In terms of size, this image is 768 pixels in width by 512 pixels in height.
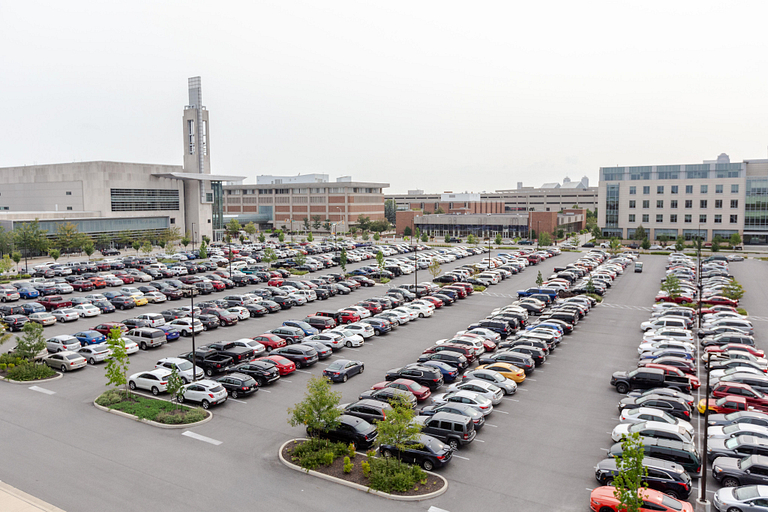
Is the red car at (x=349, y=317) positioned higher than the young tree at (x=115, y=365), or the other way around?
the young tree at (x=115, y=365)

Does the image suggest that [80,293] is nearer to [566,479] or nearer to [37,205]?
[566,479]

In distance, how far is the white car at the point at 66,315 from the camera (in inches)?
1560

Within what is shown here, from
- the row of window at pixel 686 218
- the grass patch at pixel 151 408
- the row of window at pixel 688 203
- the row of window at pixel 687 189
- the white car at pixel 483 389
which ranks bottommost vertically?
the grass patch at pixel 151 408

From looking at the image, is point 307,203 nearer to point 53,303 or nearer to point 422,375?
point 53,303

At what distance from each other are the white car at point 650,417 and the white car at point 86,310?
1453 inches

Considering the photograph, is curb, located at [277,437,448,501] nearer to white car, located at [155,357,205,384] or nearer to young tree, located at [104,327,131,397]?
young tree, located at [104,327,131,397]

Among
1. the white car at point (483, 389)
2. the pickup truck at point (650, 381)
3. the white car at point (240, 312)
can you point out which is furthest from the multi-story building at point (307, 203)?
the pickup truck at point (650, 381)

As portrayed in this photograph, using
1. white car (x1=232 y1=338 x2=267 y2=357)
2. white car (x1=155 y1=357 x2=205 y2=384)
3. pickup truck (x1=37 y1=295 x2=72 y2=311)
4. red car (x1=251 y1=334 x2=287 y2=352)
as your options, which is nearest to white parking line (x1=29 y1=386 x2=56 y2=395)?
white car (x1=155 y1=357 x2=205 y2=384)

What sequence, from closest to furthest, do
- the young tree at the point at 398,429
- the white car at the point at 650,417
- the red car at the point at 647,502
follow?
the red car at the point at 647,502 → the young tree at the point at 398,429 → the white car at the point at 650,417

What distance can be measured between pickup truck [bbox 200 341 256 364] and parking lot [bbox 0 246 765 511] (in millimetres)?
3386

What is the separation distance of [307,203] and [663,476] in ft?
419

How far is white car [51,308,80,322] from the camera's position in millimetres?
39628

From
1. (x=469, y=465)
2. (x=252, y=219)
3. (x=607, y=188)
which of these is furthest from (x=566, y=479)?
(x=252, y=219)

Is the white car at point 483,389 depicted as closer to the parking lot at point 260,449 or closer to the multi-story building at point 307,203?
the parking lot at point 260,449
